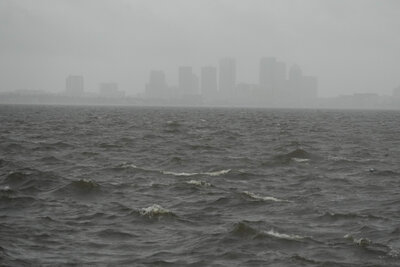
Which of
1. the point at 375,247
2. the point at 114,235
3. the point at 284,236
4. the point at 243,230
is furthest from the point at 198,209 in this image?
the point at 375,247

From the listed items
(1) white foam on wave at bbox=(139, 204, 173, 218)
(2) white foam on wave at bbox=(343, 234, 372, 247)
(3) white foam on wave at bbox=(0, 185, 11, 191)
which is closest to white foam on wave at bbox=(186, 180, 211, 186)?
(1) white foam on wave at bbox=(139, 204, 173, 218)

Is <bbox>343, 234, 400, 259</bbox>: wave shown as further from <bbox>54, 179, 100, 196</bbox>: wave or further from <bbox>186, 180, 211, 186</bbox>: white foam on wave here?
<bbox>54, 179, 100, 196</bbox>: wave

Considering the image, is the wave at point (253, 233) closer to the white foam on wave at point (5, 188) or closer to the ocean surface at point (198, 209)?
the ocean surface at point (198, 209)

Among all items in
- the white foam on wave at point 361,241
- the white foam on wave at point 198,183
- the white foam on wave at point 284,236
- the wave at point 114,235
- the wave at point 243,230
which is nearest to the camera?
the white foam on wave at point 361,241

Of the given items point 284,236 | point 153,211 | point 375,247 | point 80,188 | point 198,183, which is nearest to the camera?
point 375,247

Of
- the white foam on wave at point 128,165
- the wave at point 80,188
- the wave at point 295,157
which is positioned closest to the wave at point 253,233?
the wave at point 80,188

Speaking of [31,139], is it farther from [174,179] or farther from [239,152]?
[174,179]

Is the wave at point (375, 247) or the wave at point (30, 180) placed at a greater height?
the wave at point (30, 180)

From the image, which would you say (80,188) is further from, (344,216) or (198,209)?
(344,216)

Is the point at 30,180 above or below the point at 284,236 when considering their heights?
above

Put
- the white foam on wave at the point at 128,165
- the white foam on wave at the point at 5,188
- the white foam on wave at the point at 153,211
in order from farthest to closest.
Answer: the white foam on wave at the point at 128,165 < the white foam on wave at the point at 5,188 < the white foam on wave at the point at 153,211

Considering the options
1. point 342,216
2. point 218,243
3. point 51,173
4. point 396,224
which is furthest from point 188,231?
point 51,173

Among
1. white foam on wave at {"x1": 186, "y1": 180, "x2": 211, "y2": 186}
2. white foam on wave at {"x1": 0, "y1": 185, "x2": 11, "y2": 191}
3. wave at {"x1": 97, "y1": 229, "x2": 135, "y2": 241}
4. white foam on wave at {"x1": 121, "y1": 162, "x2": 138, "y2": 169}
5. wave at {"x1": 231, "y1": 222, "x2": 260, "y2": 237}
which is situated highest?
white foam on wave at {"x1": 121, "y1": 162, "x2": 138, "y2": 169}

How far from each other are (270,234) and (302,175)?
11292 mm
